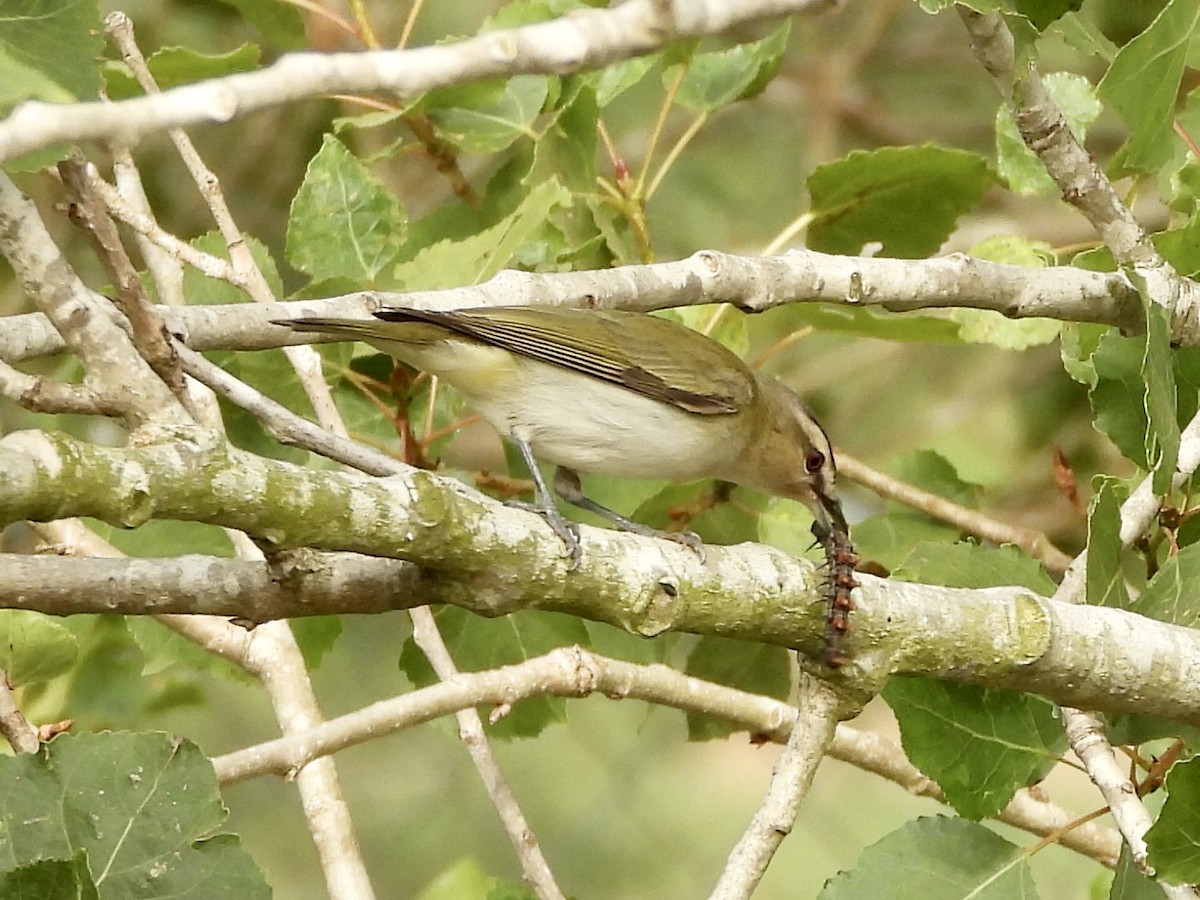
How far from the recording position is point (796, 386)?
527cm

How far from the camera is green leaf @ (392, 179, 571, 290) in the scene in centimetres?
269

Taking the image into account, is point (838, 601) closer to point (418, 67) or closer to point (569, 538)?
point (569, 538)

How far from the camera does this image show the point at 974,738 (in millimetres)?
2156

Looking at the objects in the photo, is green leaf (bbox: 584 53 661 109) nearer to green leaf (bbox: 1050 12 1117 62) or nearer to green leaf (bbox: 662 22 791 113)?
green leaf (bbox: 662 22 791 113)

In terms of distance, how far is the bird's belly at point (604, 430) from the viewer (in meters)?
2.84

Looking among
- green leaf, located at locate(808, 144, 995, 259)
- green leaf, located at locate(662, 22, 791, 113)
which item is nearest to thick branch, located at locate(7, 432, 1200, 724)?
green leaf, located at locate(808, 144, 995, 259)

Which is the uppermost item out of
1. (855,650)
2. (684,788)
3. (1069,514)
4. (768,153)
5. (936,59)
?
(855,650)

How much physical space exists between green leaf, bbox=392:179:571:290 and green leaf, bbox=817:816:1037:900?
4.10 feet

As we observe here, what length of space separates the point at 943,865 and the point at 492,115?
5.95 ft

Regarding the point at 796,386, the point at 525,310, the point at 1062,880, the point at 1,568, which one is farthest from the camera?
the point at 796,386

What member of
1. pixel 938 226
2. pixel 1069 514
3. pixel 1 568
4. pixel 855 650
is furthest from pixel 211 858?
pixel 1069 514

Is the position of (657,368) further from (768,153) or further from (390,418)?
(768,153)

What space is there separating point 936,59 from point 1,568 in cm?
541

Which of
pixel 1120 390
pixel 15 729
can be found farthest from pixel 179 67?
pixel 1120 390
